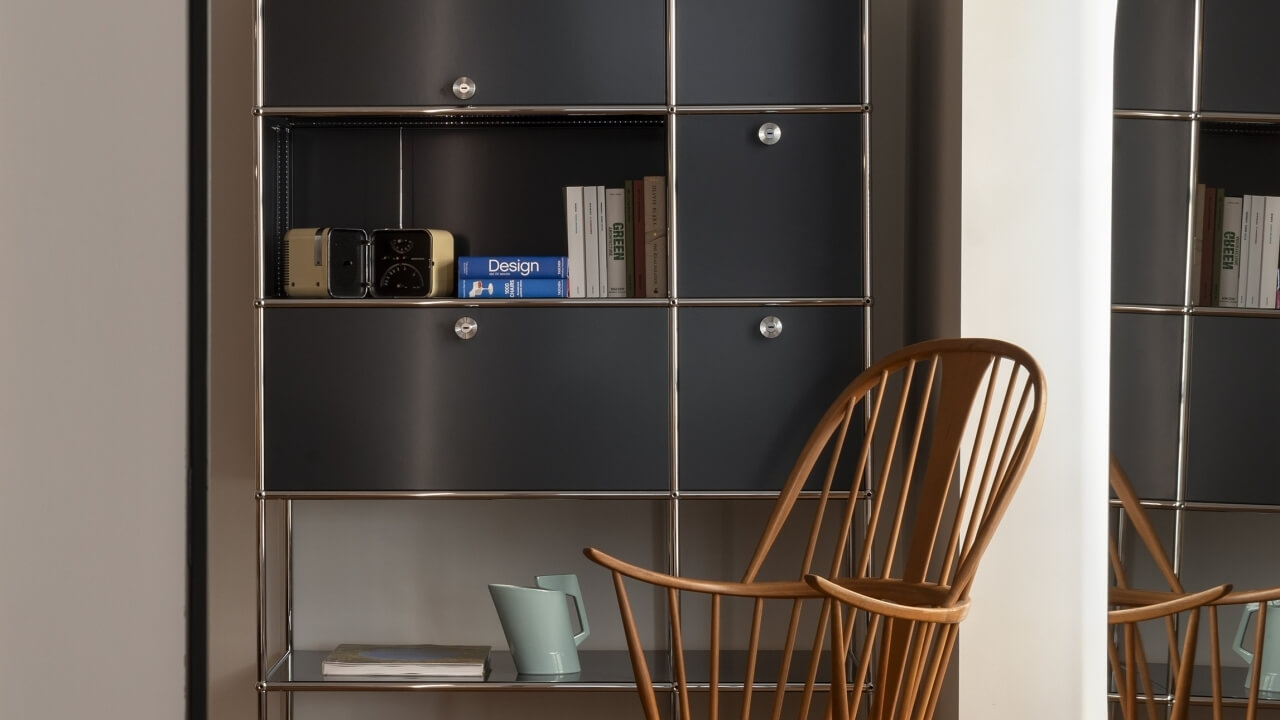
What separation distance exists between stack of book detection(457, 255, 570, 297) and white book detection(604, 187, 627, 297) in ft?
0.34

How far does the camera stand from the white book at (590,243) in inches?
80.4

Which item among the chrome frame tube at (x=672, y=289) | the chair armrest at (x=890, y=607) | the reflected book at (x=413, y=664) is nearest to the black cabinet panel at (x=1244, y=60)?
the chair armrest at (x=890, y=607)

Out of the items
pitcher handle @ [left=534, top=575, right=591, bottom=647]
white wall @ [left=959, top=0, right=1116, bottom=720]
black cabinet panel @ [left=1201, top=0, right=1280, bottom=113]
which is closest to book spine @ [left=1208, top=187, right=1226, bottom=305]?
black cabinet panel @ [left=1201, top=0, right=1280, bottom=113]

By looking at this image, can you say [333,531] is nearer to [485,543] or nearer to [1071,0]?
[485,543]

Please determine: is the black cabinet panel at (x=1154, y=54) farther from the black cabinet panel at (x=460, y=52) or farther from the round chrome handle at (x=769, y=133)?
the black cabinet panel at (x=460, y=52)

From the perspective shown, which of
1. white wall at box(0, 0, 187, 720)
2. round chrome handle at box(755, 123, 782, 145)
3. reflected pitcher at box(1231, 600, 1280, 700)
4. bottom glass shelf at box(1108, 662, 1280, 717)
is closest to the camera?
white wall at box(0, 0, 187, 720)

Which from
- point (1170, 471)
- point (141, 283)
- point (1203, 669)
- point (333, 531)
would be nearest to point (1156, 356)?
point (1170, 471)

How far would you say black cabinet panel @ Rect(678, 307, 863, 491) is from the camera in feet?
6.33

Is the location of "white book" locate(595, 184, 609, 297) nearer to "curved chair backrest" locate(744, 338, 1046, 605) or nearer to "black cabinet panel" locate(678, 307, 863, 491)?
"black cabinet panel" locate(678, 307, 863, 491)

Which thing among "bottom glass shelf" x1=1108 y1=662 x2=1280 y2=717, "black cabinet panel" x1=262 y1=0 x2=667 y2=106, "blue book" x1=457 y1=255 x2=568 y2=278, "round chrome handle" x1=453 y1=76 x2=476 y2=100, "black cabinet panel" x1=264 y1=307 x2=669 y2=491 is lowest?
"bottom glass shelf" x1=1108 y1=662 x2=1280 y2=717

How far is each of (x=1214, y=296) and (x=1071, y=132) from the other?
0.64m

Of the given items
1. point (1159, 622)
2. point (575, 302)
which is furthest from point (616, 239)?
point (1159, 622)

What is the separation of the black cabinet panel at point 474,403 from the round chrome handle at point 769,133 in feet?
1.27

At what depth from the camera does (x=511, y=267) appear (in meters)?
2.00
